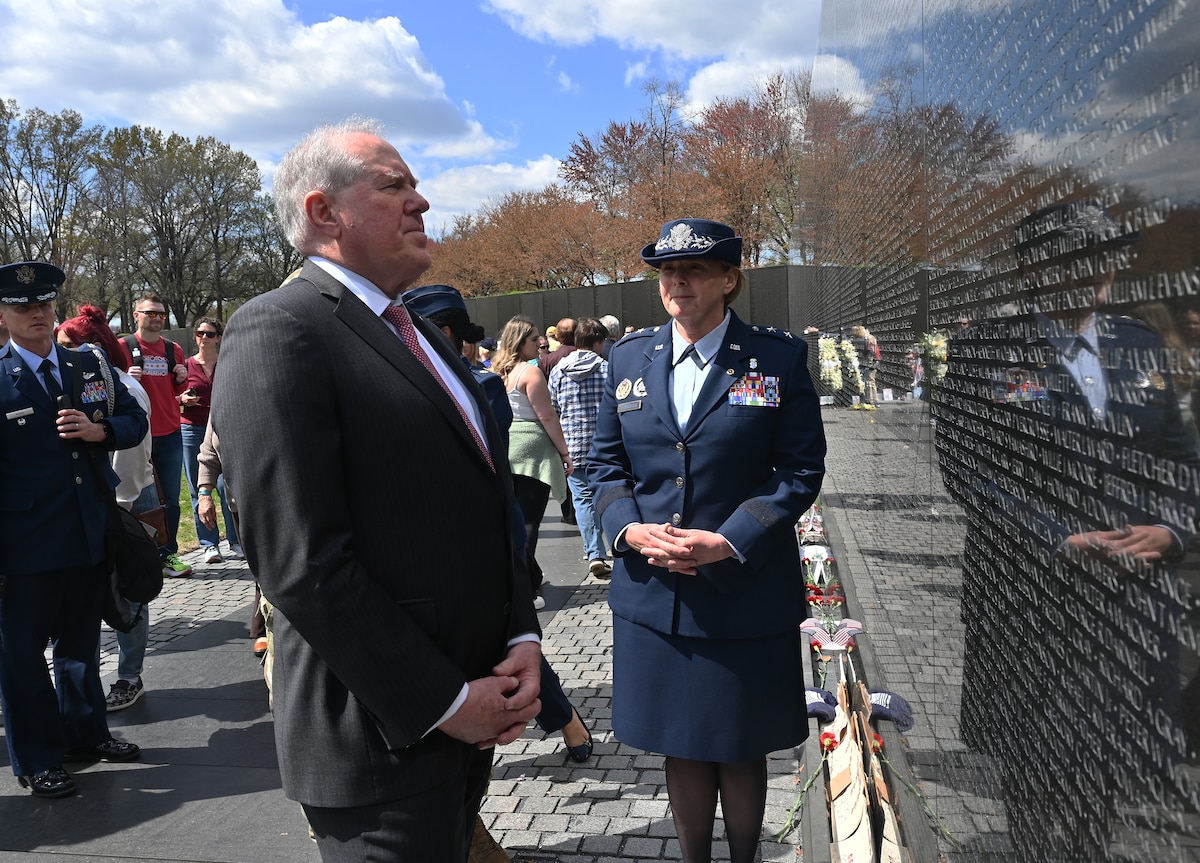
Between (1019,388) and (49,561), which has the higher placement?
(1019,388)

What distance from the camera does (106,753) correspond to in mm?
4500

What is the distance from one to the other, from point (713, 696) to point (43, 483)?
3313 millimetres

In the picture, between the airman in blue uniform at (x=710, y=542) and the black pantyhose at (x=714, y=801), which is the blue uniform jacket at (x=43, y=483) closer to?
the airman in blue uniform at (x=710, y=542)

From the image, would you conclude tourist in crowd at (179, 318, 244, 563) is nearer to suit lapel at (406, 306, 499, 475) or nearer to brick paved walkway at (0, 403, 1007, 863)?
brick paved walkway at (0, 403, 1007, 863)

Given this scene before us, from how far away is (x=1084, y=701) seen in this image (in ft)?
3.92

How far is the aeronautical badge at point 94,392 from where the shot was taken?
4555 mm

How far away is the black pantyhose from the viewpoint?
2932mm

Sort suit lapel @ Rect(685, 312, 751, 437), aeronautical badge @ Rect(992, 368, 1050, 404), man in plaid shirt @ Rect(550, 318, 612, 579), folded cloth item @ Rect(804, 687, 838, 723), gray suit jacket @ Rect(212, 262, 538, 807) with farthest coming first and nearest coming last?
1. man in plaid shirt @ Rect(550, 318, 612, 579)
2. folded cloth item @ Rect(804, 687, 838, 723)
3. suit lapel @ Rect(685, 312, 751, 437)
4. gray suit jacket @ Rect(212, 262, 538, 807)
5. aeronautical badge @ Rect(992, 368, 1050, 404)

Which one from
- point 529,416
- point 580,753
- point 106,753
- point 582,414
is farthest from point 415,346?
point 582,414

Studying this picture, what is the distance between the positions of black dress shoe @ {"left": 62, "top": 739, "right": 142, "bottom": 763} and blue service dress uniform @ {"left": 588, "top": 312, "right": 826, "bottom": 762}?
9.27 ft

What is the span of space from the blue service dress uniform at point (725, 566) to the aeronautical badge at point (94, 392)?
2953 millimetres

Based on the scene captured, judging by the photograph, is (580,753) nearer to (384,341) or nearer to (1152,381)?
(384,341)

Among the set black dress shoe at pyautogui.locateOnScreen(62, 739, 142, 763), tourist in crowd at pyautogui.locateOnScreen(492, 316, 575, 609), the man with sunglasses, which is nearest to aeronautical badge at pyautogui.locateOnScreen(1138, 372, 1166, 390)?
black dress shoe at pyautogui.locateOnScreen(62, 739, 142, 763)

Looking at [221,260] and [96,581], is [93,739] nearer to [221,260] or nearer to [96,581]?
[96,581]
